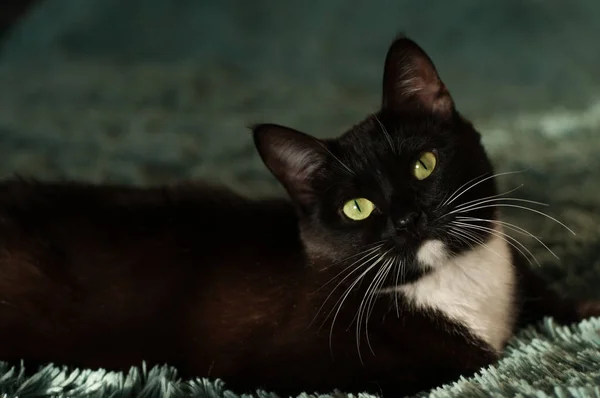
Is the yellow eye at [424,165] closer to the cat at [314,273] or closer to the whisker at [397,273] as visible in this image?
the cat at [314,273]

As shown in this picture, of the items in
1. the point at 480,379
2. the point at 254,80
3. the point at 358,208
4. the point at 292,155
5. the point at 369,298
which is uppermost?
the point at 254,80

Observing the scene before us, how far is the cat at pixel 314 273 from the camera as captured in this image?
2.96 ft

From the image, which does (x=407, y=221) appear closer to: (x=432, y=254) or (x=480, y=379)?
(x=432, y=254)

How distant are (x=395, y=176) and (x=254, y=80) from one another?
1.59 m

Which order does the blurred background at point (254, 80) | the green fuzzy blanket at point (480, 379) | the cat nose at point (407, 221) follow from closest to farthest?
the green fuzzy blanket at point (480, 379) < the cat nose at point (407, 221) < the blurred background at point (254, 80)

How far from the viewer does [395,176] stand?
36.1 inches

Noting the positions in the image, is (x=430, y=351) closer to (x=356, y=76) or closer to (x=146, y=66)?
(x=356, y=76)

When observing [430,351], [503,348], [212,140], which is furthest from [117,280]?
[212,140]

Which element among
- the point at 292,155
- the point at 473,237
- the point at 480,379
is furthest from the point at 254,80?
the point at 480,379

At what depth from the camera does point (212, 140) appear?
1.94m

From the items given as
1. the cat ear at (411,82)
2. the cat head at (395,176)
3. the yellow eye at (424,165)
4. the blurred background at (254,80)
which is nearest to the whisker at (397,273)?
the cat head at (395,176)

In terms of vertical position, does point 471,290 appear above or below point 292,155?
below

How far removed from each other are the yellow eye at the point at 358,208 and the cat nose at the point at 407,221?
0.18ft

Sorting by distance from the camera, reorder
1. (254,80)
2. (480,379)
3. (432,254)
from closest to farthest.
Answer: (480,379), (432,254), (254,80)
